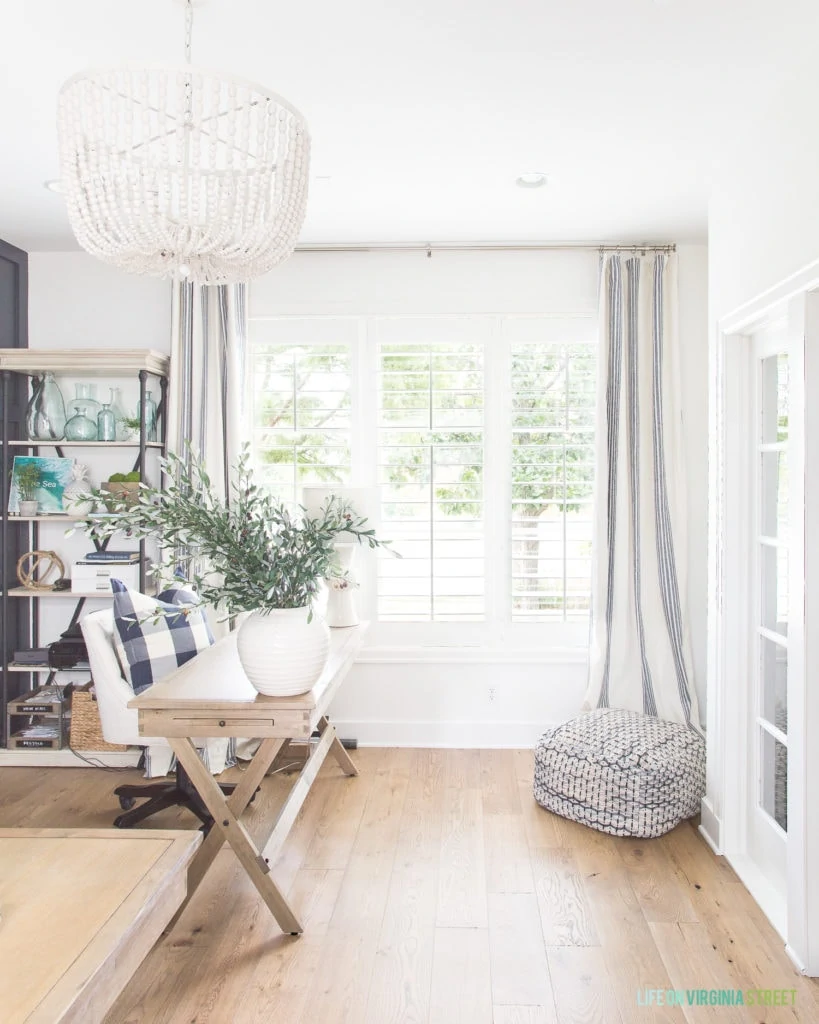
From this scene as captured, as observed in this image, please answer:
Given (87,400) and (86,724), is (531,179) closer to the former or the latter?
(87,400)

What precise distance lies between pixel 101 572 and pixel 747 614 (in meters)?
2.89

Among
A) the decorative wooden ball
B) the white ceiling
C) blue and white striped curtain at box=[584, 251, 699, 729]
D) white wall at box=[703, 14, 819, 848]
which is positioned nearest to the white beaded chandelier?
the white ceiling

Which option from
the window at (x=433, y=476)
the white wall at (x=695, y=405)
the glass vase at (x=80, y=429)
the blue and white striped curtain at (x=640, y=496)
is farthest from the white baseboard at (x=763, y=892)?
the glass vase at (x=80, y=429)

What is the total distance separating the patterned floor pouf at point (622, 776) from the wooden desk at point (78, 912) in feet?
6.84

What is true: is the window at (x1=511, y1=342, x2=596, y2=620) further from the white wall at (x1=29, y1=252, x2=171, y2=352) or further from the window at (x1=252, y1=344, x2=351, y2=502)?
the white wall at (x1=29, y1=252, x2=171, y2=352)

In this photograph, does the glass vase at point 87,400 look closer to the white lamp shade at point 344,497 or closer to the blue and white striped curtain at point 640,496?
the white lamp shade at point 344,497

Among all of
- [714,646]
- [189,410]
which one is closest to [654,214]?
[714,646]

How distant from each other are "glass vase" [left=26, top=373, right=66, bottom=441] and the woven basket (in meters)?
1.27

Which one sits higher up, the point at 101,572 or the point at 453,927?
the point at 101,572

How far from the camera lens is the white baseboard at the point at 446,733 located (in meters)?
4.11

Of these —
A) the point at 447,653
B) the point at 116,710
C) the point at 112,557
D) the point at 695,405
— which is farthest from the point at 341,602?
the point at 695,405

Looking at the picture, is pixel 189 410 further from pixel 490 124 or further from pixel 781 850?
pixel 781 850

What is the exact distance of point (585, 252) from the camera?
159 inches

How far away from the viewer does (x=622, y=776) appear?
10.2ft
